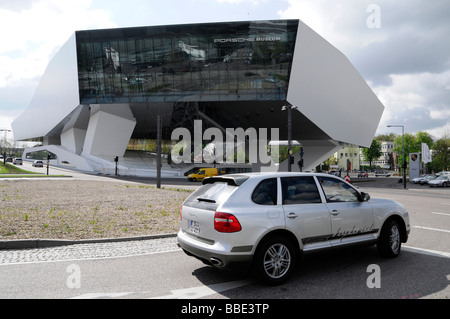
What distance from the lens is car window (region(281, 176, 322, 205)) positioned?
5008mm

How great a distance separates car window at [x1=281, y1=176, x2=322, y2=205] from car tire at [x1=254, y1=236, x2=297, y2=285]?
2.02 feet

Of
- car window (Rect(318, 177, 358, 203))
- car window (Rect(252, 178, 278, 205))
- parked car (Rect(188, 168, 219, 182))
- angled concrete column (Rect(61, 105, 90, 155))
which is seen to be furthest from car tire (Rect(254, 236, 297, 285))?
angled concrete column (Rect(61, 105, 90, 155))

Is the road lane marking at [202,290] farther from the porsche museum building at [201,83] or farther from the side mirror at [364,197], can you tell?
the porsche museum building at [201,83]

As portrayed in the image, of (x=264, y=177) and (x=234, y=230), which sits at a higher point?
(x=264, y=177)

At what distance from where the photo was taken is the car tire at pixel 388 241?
19.3ft

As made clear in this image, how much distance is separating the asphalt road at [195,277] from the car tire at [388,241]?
0.43 ft

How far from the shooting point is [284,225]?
15.4ft

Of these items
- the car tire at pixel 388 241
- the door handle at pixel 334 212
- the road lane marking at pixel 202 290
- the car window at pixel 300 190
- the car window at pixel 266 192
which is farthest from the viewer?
the car tire at pixel 388 241

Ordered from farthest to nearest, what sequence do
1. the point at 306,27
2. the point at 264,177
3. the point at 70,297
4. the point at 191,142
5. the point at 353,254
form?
the point at 191,142, the point at 306,27, the point at 353,254, the point at 264,177, the point at 70,297

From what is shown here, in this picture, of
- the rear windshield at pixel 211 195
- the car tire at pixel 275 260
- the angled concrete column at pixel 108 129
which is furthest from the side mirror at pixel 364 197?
the angled concrete column at pixel 108 129

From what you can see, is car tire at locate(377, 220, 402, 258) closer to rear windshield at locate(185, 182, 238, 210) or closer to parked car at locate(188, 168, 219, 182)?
rear windshield at locate(185, 182, 238, 210)
